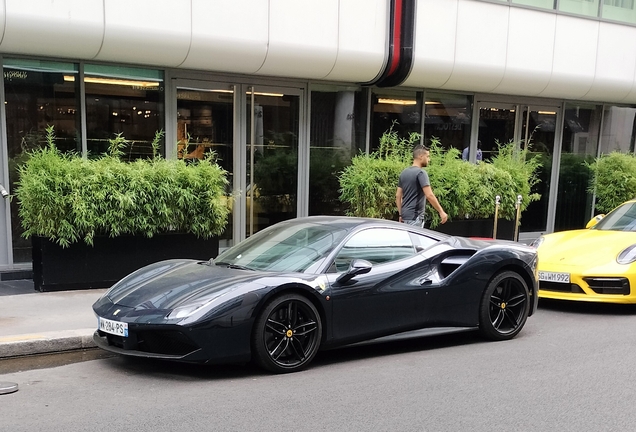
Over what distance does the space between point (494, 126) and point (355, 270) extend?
10.1 metres

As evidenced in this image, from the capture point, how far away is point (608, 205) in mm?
15352

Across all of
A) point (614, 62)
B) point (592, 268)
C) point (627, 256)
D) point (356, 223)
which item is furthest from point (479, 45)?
point (356, 223)

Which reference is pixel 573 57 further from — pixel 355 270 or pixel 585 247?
pixel 355 270

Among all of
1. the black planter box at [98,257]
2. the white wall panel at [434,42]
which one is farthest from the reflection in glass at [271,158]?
the black planter box at [98,257]

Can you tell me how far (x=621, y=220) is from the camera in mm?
9312

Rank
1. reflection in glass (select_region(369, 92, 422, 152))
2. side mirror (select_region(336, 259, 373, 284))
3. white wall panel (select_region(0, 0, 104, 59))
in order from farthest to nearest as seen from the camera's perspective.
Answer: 1. reflection in glass (select_region(369, 92, 422, 152))
2. white wall panel (select_region(0, 0, 104, 59))
3. side mirror (select_region(336, 259, 373, 284))

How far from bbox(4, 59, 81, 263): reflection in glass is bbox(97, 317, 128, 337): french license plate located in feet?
16.1

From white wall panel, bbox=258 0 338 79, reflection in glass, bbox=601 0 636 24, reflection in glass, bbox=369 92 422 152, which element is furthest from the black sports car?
reflection in glass, bbox=601 0 636 24

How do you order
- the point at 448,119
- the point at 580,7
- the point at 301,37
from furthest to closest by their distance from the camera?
the point at 580,7 → the point at 448,119 → the point at 301,37

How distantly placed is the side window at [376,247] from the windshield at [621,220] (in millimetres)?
4442

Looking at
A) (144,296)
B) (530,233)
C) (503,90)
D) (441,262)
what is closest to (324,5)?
(503,90)

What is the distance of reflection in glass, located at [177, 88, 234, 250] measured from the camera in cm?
1085

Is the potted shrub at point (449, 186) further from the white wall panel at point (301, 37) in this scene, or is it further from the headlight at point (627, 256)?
the headlight at point (627, 256)

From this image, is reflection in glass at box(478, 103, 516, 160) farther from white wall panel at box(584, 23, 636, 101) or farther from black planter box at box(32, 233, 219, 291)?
black planter box at box(32, 233, 219, 291)
